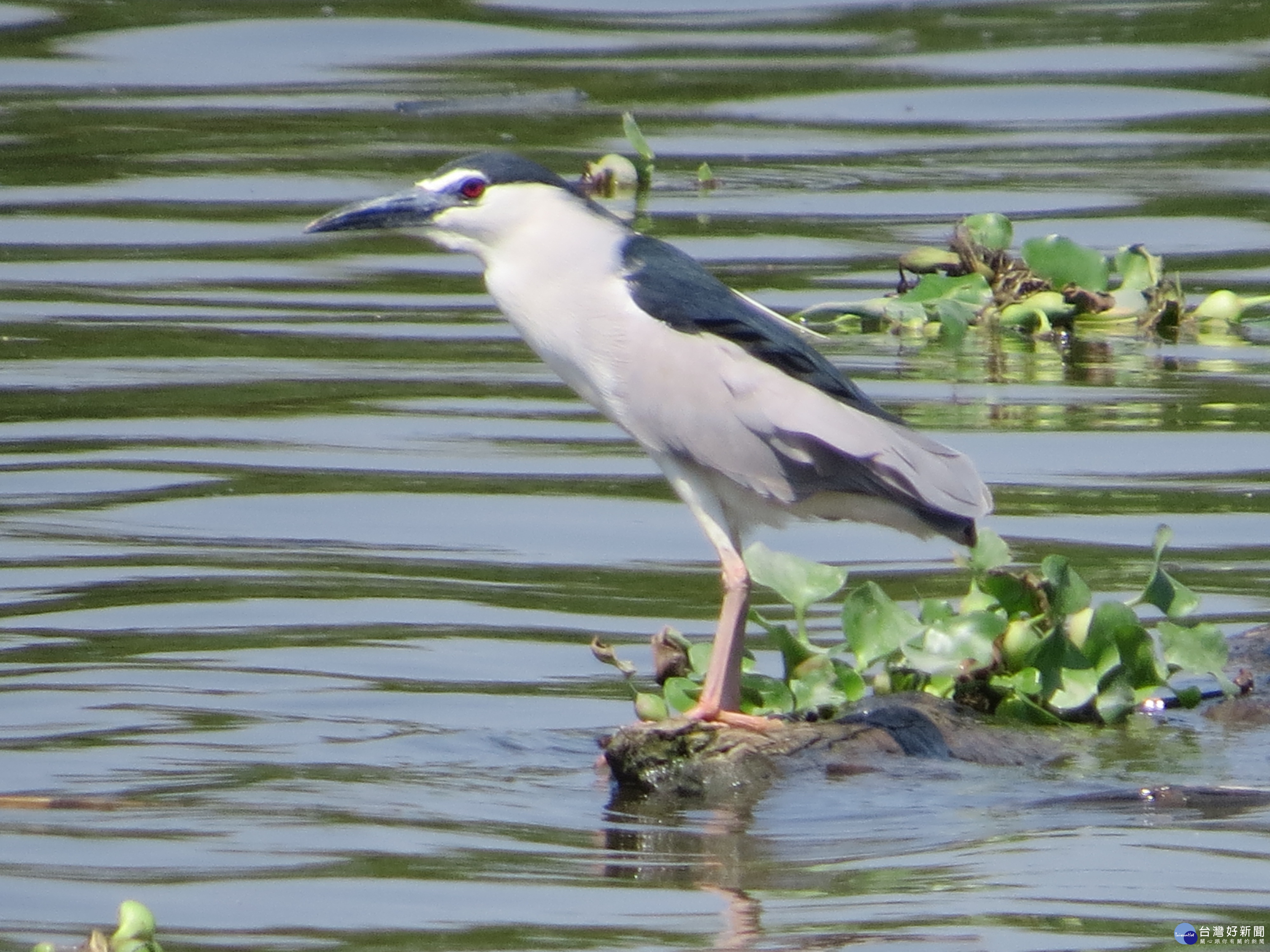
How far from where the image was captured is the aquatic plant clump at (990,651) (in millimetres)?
5734

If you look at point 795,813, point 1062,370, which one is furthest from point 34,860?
point 1062,370

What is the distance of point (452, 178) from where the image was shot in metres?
6.17

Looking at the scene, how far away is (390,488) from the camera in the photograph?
8.00 meters

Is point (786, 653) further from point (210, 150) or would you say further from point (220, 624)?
point (210, 150)

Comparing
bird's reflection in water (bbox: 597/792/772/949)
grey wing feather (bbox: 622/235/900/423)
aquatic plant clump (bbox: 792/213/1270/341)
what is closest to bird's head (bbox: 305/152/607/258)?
grey wing feather (bbox: 622/235/900/423)

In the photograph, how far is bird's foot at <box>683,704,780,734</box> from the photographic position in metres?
5.60

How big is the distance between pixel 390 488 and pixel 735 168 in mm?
6152

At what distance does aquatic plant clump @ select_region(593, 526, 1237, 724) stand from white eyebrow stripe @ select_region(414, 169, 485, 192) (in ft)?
4.10

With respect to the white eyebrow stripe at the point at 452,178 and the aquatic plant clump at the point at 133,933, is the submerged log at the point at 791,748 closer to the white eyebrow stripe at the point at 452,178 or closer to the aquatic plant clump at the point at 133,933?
the white eyebrow stripe at the point at 452,178

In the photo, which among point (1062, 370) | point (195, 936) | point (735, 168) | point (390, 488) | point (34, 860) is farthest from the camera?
point (735, 168)

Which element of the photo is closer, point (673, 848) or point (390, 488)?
point (673, 848)

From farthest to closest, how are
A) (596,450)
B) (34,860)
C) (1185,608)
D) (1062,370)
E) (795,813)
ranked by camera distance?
(1062,370)
(596,450)
(1185,608)
(795,813)
(34,860)

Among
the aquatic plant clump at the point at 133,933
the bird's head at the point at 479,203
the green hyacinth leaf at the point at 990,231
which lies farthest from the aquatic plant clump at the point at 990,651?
the green hyacinth leaf at the point at 990,231

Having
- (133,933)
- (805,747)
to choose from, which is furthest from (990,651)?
(133,933)
